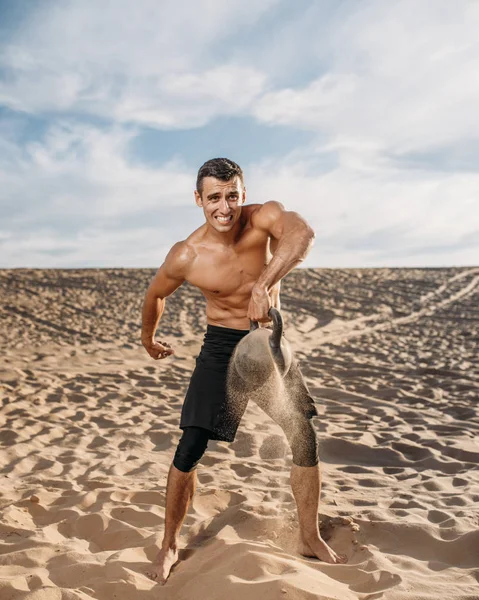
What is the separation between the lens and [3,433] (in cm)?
542

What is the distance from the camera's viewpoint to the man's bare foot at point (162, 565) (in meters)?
2.59

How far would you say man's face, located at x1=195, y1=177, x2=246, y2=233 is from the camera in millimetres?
2793

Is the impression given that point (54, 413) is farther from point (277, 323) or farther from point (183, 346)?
point (183, 346)

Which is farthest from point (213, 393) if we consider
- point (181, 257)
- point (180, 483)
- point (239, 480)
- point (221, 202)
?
point (239, 480)

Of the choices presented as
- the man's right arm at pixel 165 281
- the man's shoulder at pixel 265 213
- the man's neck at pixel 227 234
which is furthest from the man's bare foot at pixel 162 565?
the man's shoulder at pixel 265 213

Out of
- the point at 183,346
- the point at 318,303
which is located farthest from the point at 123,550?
the point at 318,303

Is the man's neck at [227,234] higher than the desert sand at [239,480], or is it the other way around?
the man's neck at [227,234]

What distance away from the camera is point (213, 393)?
112 inches

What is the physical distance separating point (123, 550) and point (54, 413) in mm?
3661

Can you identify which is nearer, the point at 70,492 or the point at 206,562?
the point at 206,562

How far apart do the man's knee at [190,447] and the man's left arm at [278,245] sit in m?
0.66

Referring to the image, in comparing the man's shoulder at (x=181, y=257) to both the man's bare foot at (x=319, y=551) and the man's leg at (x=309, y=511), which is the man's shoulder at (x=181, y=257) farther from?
the man's bare foot at (x=319, y=551)

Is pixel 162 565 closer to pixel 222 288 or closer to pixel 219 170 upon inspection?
pixel 222 288

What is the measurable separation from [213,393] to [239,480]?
1.55 meters
